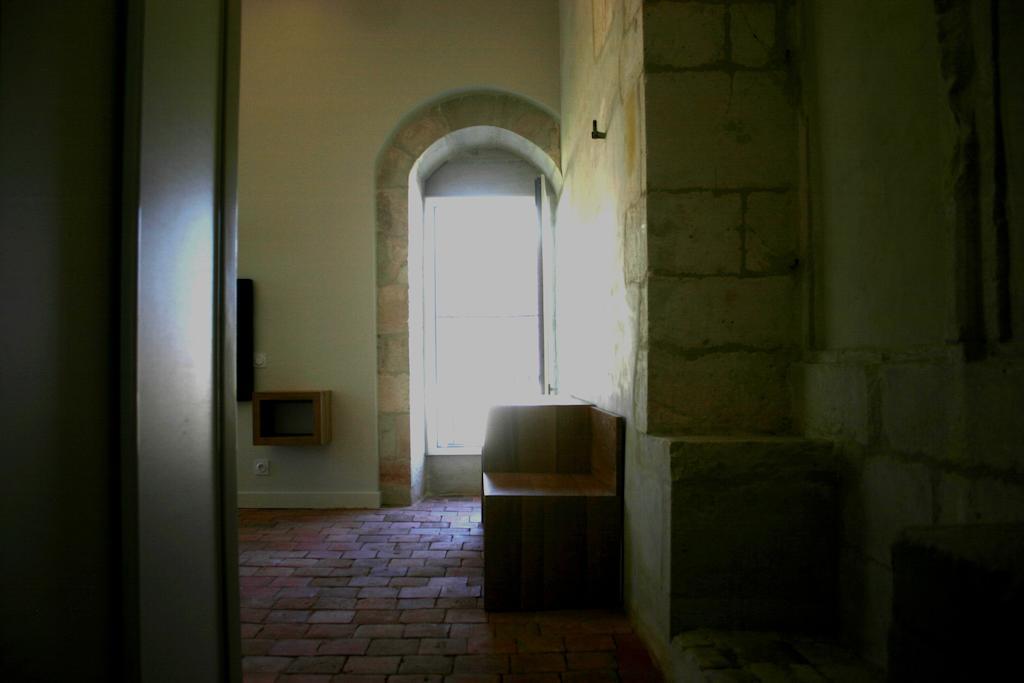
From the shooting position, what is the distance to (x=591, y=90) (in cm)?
340

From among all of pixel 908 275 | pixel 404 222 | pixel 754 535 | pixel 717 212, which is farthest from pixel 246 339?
pixel 908 275

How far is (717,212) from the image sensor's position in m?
2.11

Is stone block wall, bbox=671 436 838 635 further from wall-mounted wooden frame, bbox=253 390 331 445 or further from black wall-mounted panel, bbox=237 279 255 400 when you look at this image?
black wall-mounted panel, bbox=237 279 255 400

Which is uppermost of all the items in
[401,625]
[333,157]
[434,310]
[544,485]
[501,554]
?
[333,157]

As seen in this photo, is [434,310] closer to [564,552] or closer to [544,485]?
[544,485]

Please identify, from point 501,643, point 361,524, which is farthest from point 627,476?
point 361,524

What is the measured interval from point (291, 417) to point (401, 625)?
9.33 ft

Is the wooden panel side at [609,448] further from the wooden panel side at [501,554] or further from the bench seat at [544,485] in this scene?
the wooden panel side at [501,554]

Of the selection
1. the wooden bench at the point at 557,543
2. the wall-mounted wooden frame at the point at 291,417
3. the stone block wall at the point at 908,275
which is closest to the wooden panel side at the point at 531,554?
the wooden bench at the point at 557,543

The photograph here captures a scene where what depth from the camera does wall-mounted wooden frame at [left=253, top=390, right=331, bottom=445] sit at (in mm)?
4715

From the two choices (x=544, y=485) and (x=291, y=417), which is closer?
(x=544, y=485)

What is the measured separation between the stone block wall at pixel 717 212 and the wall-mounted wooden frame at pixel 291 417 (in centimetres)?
321

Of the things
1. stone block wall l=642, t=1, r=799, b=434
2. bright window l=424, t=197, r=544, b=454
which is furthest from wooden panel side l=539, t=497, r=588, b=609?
bright window l=424, t=197, r=544, b=454

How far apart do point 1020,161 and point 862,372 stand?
64 centimetres
